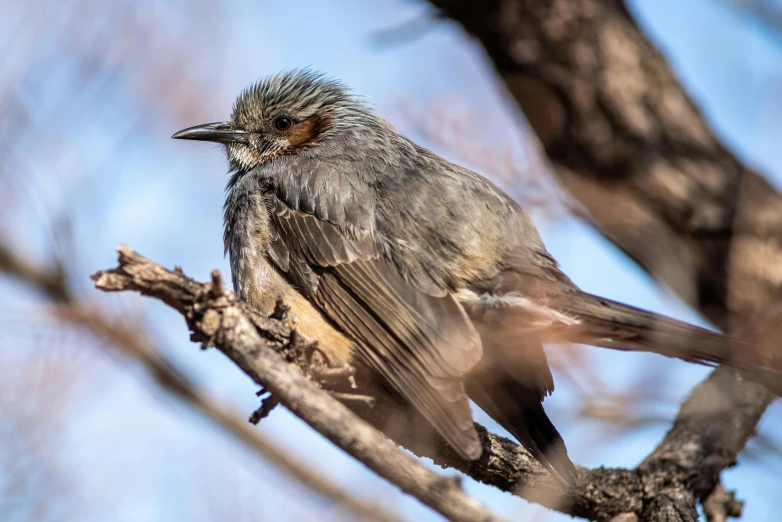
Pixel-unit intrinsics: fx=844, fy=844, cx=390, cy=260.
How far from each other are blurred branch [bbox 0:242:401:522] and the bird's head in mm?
1348

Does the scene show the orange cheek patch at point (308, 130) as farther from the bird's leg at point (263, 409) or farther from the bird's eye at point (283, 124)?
the bird's leg at point (263, 409)

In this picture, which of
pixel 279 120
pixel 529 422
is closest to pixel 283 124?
pixel 279 120

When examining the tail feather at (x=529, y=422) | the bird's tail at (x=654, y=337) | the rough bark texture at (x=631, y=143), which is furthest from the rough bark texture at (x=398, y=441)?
the rough bark texture at (x=631, y=143)

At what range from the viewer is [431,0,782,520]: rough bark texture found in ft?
21.3

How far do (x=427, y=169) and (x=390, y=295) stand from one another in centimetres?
98

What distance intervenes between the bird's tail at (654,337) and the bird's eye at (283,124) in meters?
2.63

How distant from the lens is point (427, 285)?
4.42m

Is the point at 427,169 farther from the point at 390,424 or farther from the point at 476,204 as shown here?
the point at 390,424

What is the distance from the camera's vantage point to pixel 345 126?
583cm

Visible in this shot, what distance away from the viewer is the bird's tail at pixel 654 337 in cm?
345

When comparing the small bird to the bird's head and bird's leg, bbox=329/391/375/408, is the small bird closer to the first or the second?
bird's leg, bbox=329/391/375/408

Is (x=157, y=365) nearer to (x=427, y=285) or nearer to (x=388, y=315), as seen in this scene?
(x=388, y=315)

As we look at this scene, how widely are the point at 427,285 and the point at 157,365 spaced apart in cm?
163

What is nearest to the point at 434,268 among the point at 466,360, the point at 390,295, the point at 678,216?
the point at 390,295
